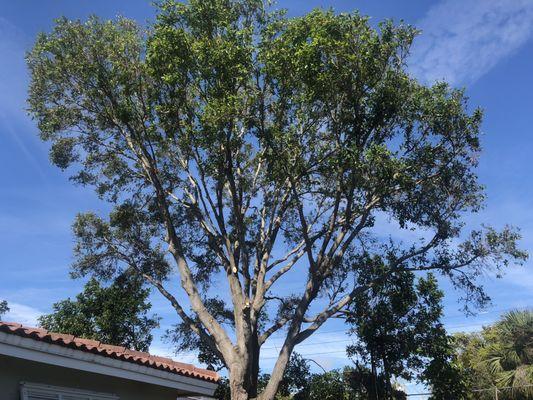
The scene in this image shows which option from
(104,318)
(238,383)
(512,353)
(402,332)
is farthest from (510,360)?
(104,318)

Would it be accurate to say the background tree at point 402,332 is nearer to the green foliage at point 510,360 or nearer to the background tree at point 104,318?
the green foliage at point 510,360

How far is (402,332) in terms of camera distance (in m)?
18.4

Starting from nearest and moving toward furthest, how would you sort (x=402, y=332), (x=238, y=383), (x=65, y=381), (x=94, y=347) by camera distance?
(x=94, y=347), (x=65, y=381), (x=238, y=383), (x=402, y=332)

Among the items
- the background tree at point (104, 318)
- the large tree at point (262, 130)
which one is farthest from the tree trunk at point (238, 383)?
the background tree at point (104, 318)

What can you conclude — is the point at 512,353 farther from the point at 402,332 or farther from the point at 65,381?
the point at 65,381

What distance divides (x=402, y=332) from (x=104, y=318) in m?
11.2

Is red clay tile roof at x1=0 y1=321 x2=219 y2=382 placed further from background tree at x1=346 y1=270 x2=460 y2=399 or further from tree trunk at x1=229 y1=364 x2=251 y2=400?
background tree at x1=346 y1=270 x2=460 y2=399

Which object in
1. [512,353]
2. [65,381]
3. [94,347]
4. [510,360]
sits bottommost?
[65,381]

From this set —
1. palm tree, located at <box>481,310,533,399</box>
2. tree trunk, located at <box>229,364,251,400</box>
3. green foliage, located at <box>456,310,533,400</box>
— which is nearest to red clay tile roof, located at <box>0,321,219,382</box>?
tree trunk, located at <box>229,364,251,400</box>

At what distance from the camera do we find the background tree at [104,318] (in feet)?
71.9

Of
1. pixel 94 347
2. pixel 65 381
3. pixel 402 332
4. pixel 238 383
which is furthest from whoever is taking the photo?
pixel 402 332

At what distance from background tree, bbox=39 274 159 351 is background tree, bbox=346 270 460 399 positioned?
8.53 metres

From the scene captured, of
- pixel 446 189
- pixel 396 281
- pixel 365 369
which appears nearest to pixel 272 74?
pixel 446 189

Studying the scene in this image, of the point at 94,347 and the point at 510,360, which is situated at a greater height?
the point at 510,360
